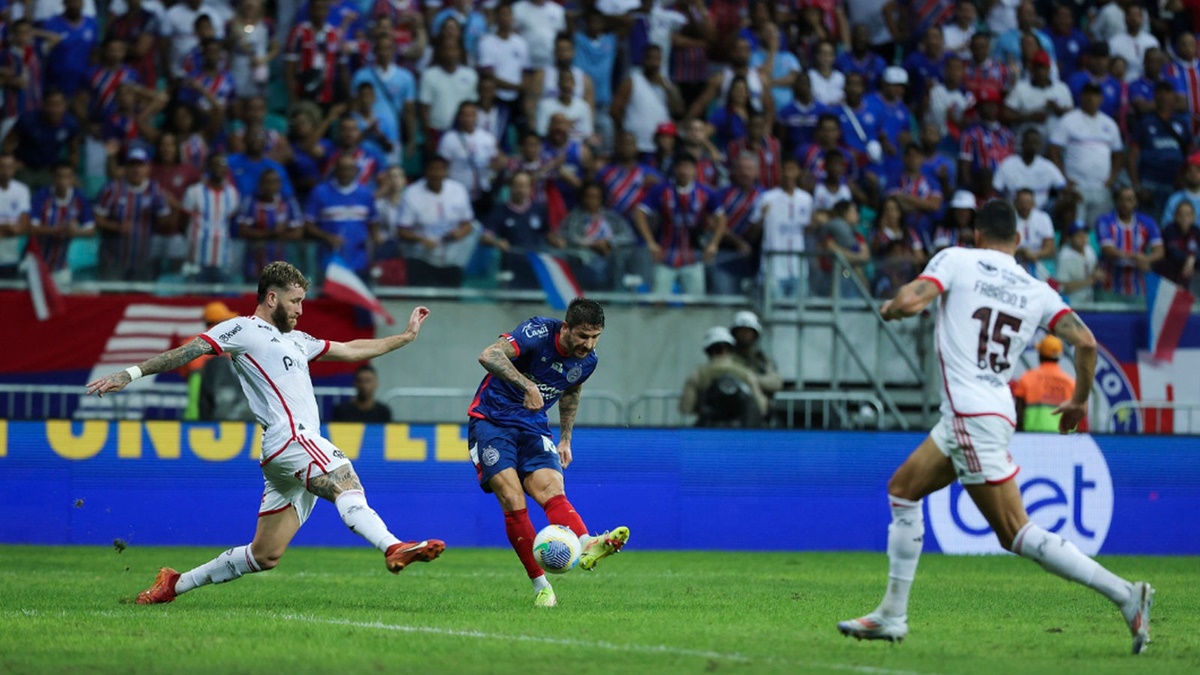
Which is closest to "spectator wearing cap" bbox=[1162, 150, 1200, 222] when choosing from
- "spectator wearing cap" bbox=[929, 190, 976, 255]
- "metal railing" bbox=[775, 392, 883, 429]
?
"spectator wearing cap" bbox=[929, 190, 976, 255]

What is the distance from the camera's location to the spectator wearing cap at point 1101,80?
2400 centimetres

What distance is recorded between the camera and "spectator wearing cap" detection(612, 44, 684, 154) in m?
22.0

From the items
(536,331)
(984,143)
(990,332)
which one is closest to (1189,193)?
(984,143)

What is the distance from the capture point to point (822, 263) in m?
19.6

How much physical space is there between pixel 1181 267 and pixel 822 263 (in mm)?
4533

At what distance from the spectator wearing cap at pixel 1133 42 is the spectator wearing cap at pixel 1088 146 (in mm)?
1623

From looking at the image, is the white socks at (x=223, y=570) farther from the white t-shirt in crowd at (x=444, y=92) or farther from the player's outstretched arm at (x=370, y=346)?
the white t-shirt in crowd at (x=444, y=92)

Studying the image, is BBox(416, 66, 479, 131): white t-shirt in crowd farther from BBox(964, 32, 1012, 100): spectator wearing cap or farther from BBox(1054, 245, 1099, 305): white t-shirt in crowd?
BBox(1054, 245, 1099, 305): white t-shirt in crowd

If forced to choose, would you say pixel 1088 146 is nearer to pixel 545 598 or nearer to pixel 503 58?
pixel 503 58

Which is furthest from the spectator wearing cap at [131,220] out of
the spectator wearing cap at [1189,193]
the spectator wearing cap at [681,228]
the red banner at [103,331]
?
the spectator wearing cap at [1189,193]

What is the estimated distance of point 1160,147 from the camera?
23375 mm

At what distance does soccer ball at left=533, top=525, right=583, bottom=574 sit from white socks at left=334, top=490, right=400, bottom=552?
93 centimetres

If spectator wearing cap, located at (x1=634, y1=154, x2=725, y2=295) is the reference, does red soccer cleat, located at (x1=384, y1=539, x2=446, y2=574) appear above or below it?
below

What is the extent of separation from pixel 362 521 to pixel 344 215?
9.39 meters
